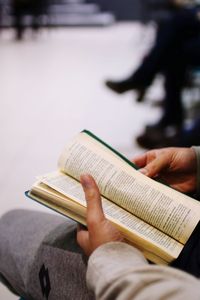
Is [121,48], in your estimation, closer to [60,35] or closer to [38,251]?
[60,35]

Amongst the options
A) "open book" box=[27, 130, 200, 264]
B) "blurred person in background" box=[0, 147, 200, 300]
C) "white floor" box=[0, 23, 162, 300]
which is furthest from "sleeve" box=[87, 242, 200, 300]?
"white floor" box=[0, 23, 162, 300]

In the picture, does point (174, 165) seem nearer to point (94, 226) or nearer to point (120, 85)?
point (94, 226)

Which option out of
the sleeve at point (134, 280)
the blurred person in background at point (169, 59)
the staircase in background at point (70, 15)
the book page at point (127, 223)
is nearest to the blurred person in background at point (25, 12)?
the staircase in background at point (70, 15)

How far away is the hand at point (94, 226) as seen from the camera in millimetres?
561

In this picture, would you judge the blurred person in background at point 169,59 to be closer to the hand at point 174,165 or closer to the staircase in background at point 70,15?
the hand at point 174,165

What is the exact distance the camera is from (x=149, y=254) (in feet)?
2.00

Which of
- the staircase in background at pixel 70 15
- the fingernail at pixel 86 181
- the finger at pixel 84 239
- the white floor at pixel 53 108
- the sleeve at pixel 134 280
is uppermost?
the fingernail at pixel 86 181

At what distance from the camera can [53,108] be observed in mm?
2543

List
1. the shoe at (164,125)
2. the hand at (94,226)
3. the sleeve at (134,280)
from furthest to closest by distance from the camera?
the shoe at (164,125)
the hand at (94,226)
the sleeve at (134,280)

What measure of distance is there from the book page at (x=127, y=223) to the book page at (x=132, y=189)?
1cm

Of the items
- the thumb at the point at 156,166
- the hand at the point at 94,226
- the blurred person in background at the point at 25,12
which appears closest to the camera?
the hand at the point at 94,226

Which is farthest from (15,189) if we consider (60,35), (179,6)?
(60,35)

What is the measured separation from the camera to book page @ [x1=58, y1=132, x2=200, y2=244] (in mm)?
645

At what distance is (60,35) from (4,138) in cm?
493
